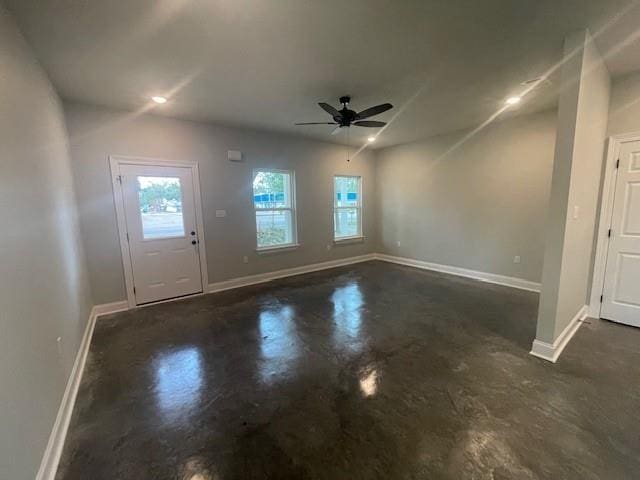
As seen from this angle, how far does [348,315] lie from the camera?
3498 mm

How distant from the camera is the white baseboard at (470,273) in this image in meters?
4.41

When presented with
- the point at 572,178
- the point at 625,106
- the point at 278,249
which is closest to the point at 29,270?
the point at 278,249

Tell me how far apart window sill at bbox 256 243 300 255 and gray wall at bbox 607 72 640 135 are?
4.70 m

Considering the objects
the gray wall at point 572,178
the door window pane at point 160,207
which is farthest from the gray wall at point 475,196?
the door window pane at point 160,207

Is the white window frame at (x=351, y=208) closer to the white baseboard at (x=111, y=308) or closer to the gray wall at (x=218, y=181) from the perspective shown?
the gray wall at (x=218, y=181)

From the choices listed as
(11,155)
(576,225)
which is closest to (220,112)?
(11,155)

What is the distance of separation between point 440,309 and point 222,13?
3.81 m

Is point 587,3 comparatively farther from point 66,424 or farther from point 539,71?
point 66,424

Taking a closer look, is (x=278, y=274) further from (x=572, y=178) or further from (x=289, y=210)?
(x=572, y=178)

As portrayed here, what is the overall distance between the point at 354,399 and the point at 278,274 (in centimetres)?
357

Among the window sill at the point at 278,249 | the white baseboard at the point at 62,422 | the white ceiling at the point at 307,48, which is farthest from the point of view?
the window sill at the point at 278,249

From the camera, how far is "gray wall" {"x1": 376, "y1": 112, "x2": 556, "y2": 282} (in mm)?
4246

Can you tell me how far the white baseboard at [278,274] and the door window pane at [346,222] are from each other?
607 mm

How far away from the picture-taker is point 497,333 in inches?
116
